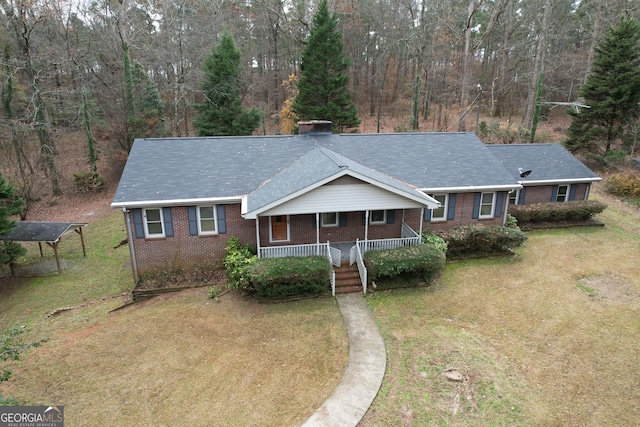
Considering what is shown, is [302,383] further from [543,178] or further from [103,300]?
[543,178]

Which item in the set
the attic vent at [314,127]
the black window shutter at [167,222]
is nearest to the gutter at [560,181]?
the attic vent at [314,127]

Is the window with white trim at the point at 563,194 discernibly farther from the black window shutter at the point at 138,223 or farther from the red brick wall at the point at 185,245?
the black window shutter at the point at 138,223

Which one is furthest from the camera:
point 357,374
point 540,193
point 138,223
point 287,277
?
point 540,193

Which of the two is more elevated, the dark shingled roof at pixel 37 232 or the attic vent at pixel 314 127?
the attic vent at pixel 314 127

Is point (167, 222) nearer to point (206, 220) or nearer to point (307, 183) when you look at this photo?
point (206, 220)

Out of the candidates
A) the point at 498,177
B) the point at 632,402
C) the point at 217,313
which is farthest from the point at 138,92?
the point at 632,402

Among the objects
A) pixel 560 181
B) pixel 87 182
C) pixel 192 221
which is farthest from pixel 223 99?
pixel 560 181
